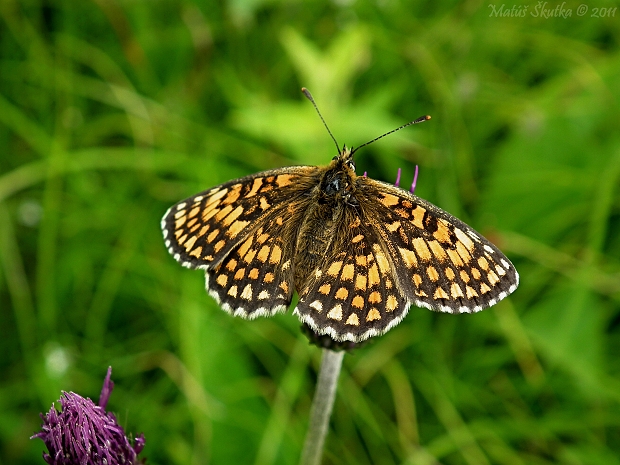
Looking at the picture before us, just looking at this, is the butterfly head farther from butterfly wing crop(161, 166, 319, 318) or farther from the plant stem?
the plant stem

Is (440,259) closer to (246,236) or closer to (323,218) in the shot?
(323,218)

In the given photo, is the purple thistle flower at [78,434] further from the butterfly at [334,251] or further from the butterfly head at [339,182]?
the butterfly head at [339,182]

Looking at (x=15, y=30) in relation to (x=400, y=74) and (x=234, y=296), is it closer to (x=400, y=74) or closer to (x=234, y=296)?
(x=400, y=74)

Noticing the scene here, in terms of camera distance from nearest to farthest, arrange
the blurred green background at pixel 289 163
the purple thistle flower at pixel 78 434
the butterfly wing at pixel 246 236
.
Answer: the purple thistle flower at pixel 78 434 < the butterfly wing at pixel 246 236 < the blurred green background at pixel 289 163

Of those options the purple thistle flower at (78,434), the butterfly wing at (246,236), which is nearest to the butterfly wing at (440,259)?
the butterfly wing at (246,236)

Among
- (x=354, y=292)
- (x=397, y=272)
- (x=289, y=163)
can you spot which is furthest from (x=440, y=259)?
(x=289, y=163)

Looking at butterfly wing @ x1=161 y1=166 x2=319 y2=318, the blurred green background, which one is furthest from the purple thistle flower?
the blurred green background
